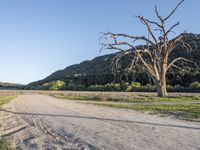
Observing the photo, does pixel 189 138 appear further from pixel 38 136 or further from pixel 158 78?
pixel 158 78

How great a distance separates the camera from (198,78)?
194ft

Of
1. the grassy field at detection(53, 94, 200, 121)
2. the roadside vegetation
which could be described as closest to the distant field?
the grassy field at detection(53, 94, 200, 121)

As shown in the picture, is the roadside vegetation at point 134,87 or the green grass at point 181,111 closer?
the green grass at point 181,111

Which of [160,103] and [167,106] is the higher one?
[160,103]

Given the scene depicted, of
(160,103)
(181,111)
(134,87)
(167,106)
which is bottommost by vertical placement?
(181,111)

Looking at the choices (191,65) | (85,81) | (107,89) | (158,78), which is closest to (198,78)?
(191,65)

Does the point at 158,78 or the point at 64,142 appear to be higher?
the point at 158,78

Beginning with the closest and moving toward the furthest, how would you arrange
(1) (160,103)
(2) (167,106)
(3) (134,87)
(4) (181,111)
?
(4) (181,111), (2) (167,106), (1) (160,103), (3) (134,87)

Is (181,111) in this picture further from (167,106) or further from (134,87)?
(134,87)

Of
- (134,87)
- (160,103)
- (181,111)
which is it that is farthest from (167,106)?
(134,87)

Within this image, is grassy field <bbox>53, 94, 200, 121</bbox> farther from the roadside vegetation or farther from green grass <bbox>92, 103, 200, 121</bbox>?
the roadside vegetation

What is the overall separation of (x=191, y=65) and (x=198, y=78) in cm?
676

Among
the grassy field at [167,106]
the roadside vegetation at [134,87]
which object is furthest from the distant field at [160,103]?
the roadside vegetation at [134,87]

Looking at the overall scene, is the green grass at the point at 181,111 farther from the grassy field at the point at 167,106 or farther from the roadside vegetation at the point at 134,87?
the roadside vegetation at the point at 134,87
